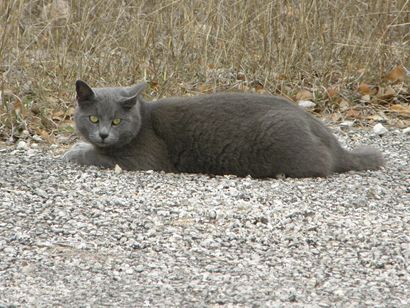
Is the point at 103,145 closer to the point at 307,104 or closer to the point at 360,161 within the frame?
the point at 360,161

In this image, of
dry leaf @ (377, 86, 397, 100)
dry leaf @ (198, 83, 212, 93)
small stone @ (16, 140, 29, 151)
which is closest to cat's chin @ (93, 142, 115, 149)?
small stone @ (16, 140, 29, 151)

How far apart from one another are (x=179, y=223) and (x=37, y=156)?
74.5 inches

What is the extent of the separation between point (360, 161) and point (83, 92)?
181 centimetres

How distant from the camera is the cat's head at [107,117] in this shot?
Answer: 5846 millimetres

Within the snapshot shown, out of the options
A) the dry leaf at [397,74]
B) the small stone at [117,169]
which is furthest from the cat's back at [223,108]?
the dry leaf at [397,74]

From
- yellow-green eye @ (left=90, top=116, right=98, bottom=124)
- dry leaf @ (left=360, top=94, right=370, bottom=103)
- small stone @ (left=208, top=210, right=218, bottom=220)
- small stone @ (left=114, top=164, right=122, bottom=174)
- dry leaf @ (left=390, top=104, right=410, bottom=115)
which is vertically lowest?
dry leaf @ (left=360, top=94, right=370, bottom=103)

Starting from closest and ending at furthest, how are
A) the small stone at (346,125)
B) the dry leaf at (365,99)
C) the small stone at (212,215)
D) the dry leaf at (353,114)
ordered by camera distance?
the small stone at (212,215), the small stone at (346,125), the dry leaf at (353,114), the dry leaf at (365,99)

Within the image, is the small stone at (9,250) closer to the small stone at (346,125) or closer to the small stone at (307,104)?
the small stone at (346,125)

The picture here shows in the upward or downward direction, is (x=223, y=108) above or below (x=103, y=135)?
above

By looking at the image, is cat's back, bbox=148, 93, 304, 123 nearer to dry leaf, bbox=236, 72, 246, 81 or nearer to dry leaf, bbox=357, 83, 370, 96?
dry leaf, bbox=236, 72, 246, 81

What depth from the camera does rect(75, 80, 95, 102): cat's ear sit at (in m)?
5.79

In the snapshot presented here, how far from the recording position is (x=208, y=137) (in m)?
5.85

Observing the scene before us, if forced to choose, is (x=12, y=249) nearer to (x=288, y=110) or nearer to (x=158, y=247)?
(x=158, y=247)

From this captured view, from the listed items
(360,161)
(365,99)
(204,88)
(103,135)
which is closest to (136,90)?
(103,135)
